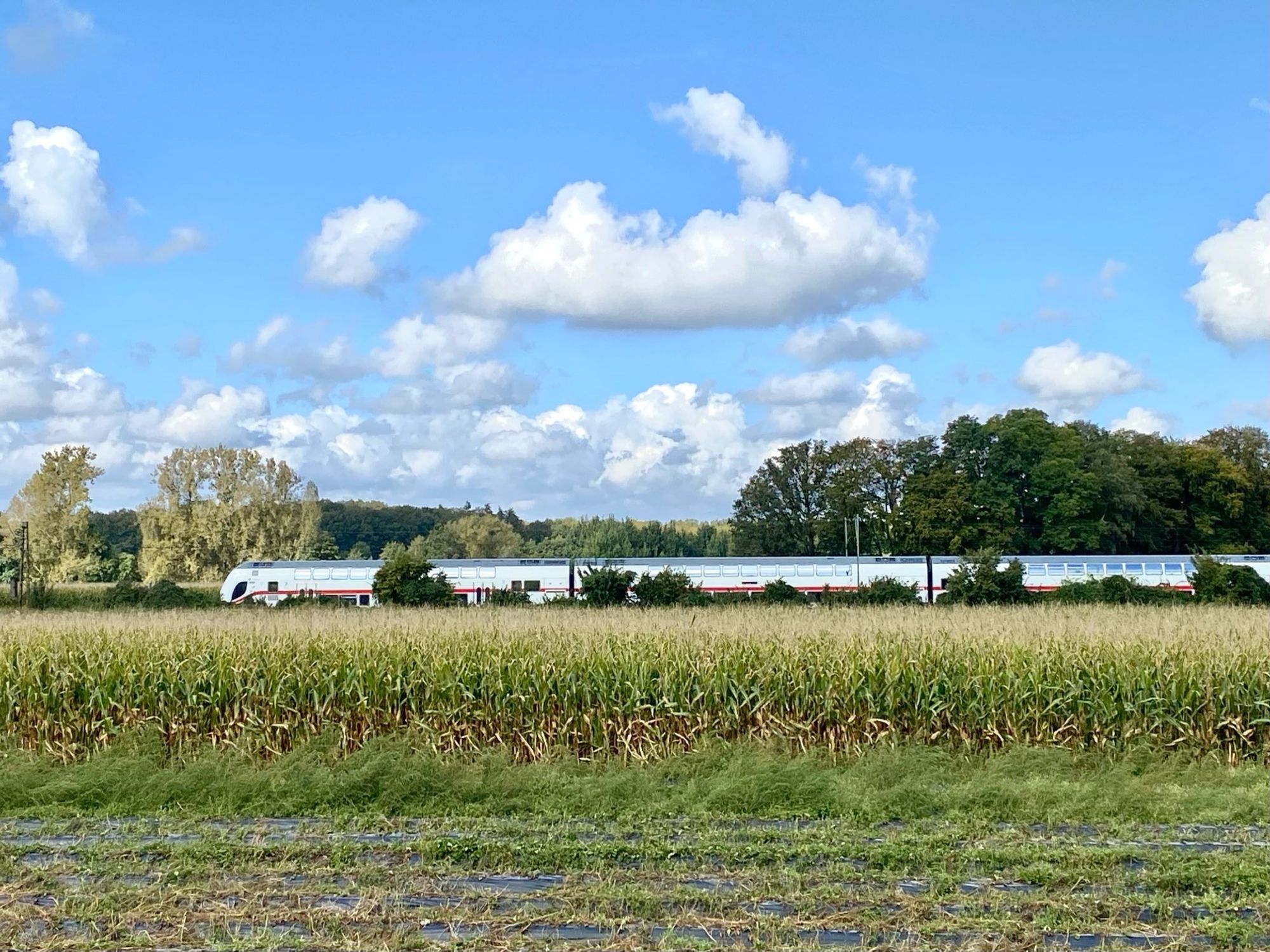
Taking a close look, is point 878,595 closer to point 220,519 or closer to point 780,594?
point 780,594

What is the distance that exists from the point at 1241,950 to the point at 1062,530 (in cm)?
6297

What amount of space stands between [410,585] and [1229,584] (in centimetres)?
2473

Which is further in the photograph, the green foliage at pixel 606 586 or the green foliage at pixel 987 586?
the green foliage at pixel 987 586

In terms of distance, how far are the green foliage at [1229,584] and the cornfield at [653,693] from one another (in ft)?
71.3

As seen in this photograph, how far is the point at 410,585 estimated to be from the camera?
31641 millimetres

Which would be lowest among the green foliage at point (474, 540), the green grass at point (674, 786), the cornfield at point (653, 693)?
the green grass at point (674, 786)

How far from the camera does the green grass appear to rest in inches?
344

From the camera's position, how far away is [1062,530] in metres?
64.4

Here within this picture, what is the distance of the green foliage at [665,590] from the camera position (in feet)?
98.9

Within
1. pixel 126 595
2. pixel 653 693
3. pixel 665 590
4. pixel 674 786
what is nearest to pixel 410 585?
pixel 665 590

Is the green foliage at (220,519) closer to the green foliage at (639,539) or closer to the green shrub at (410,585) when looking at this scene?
the green foliage at (639,539)

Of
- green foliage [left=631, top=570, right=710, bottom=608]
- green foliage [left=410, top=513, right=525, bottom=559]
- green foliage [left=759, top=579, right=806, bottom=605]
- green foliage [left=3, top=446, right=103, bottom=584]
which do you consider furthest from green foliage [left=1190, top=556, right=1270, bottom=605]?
green foliage [left=410, top=513, right=525, bottom=559]

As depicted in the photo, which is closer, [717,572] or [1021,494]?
[717,572]

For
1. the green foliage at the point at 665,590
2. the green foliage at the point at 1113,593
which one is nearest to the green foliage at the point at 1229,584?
the green foliage at the point at 1113,593
